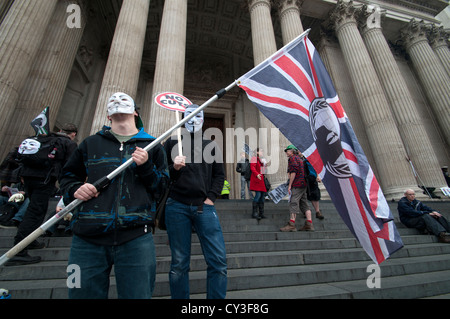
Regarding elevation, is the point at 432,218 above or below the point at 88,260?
above

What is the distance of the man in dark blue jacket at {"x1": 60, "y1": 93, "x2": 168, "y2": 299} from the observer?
1.39m

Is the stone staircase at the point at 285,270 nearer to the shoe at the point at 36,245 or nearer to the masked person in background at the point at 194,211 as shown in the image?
the shoe at the point at 36,245

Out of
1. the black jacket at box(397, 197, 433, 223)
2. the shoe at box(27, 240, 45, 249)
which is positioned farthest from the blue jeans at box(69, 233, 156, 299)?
the black jacket at box(397, 197, 433, 223)


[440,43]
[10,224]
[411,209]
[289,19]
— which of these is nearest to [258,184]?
[411,209]

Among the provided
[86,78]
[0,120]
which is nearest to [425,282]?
[0,120]

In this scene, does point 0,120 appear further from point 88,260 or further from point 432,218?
point 432,218

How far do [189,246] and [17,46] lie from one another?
31.3 feet

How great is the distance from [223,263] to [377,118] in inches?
471

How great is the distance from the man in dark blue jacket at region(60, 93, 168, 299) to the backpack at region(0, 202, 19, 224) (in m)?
4.61

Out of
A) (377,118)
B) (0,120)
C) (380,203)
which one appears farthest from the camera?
(377,118)

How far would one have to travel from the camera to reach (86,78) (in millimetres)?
13000

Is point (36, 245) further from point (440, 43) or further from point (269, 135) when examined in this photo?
point (440, 43)

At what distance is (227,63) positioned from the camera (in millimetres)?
17094

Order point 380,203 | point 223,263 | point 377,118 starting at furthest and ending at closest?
1. point 377,118
2. point 380,203
3. point 223,263
